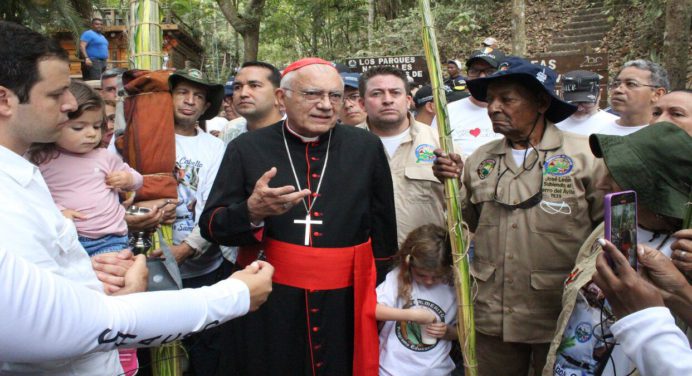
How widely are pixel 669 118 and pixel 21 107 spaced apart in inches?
120

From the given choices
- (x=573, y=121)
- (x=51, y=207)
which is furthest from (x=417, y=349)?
(x=573, y=121)

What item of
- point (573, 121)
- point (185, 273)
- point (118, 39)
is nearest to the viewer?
point (185, 273)

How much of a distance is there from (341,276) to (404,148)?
141 cm

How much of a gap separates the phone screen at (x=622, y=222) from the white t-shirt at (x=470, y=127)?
9.65 feet

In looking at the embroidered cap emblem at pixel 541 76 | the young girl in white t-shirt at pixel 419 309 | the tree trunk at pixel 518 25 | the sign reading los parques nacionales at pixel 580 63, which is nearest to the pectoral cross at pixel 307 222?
the young girl in white t-shirt at pixel 419 309

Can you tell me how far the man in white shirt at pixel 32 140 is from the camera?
138 centimetres

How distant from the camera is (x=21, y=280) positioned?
118 cm

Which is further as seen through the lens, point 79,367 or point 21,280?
point 79,367

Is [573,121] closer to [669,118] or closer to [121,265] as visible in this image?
[669,118]

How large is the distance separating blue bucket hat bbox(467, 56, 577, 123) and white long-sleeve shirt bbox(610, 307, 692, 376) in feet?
5.71

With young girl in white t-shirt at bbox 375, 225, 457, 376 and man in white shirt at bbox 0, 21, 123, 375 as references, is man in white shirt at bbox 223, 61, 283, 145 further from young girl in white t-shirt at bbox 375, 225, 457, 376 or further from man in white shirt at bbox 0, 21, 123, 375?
man in white shirt at bbox 0, 21, 123, 375

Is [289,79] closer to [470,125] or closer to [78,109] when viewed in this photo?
[78,109]

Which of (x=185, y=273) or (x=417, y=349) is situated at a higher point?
(x=185, y=273)

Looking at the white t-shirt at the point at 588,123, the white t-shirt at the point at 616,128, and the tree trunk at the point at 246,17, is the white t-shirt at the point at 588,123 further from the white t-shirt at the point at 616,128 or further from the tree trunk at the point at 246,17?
the tree trunk at the point at 246,17
